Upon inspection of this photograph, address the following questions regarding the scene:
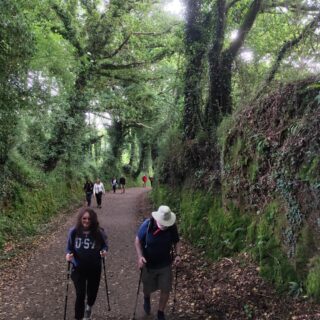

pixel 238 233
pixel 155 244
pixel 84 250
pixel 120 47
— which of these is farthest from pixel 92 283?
pixel 120 47

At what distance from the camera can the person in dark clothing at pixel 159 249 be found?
19.9 ft

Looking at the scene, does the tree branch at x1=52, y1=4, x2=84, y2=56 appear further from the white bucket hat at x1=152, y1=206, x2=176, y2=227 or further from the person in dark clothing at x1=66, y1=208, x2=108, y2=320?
the white bucket hat at x1=152, y1=206, x2=176, y2=227

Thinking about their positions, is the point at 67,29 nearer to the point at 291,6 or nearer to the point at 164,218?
the point at 291,6

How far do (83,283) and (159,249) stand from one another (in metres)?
1.33

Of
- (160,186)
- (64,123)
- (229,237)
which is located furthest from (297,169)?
(64,123)

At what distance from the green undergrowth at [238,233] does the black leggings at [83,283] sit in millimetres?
2920

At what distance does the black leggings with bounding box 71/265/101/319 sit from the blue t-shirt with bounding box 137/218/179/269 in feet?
2.77

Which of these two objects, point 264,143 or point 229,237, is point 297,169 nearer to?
point 264,143

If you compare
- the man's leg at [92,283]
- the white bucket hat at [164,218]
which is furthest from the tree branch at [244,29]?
the man's leg at [92,283]

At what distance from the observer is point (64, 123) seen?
20.0m

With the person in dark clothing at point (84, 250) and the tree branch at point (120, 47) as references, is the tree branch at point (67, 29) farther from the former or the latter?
the person in dark clothing at point (84, 250)

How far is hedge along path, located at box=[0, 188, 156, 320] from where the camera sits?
7176mm

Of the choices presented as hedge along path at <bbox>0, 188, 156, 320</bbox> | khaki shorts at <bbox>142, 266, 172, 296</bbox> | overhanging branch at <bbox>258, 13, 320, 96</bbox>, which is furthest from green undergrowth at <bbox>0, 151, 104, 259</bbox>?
overhanging branch at <bbox>258, 13, 320, 96</bbox>

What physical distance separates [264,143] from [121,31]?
1507 cm
